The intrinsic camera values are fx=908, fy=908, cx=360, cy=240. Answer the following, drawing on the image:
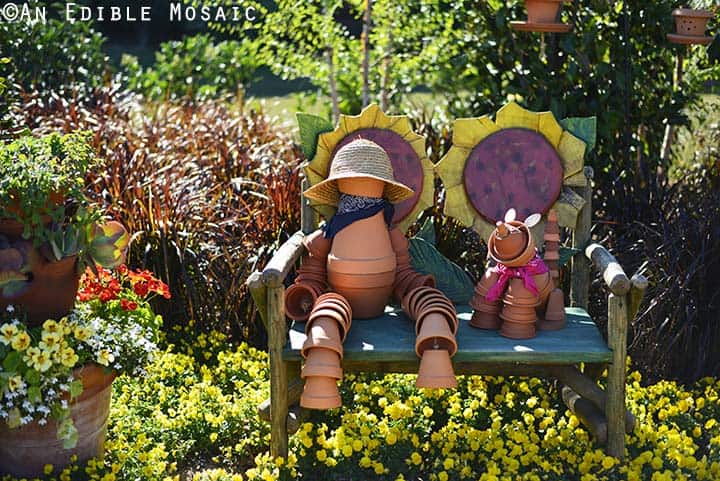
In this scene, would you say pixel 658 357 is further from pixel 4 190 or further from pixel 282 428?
pixel 4 190

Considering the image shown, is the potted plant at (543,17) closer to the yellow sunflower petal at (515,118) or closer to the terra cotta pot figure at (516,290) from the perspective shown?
the yellow sunflower petal at (515,118)

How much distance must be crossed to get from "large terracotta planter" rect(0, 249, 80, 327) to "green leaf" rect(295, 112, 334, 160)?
1024 millimetres

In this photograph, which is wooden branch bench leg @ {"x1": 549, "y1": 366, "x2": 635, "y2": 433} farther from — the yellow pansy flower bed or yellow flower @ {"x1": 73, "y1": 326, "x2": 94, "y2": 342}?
yellow flower @ {"x1": 73, "y1": 326, "x2": 94, "y2": 342}

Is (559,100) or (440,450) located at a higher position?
(559,100)

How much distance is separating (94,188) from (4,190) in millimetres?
2006

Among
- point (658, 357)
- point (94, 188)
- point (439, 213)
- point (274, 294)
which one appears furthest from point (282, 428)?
point (94, 188)

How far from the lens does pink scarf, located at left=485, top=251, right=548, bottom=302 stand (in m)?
3.21

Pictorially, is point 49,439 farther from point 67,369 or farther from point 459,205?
point 459,205

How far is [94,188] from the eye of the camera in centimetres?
481

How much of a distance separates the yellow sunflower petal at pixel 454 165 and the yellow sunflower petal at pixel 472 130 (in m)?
0.03

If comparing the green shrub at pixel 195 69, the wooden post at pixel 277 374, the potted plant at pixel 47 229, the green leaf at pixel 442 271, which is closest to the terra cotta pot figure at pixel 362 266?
the wooden post at pixel 277 374

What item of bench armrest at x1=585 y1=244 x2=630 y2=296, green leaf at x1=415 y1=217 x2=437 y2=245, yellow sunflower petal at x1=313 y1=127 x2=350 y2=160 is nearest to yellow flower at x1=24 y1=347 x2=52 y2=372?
yellow sunflower petal at x1=313 y1=127 x2=350 y2=160

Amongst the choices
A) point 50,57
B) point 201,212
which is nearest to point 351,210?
point 201,212

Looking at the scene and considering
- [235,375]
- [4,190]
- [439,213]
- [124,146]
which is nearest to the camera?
[4,190]
